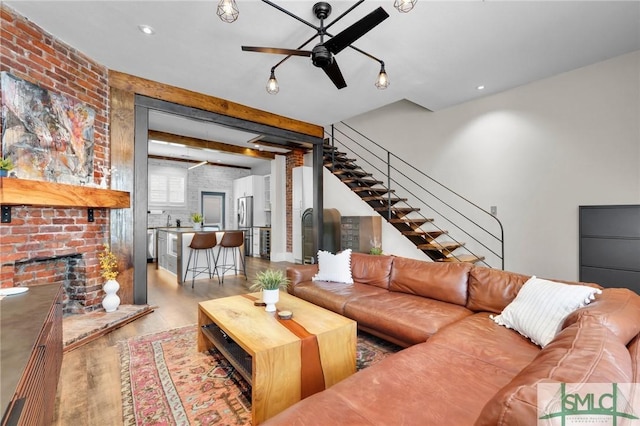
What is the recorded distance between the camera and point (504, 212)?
4215mm

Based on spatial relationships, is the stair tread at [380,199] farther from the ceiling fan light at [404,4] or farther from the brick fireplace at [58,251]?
the brick fireplace at [58,251]

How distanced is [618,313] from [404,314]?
1266mm

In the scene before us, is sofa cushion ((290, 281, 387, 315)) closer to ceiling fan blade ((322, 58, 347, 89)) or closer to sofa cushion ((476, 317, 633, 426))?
sofa cushion ((476, 317, 633, 426))

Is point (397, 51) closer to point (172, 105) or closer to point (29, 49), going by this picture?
point (172, 105)

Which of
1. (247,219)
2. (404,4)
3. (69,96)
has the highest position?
(404,4)

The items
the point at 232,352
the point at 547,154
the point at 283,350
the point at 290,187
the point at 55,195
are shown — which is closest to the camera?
the point at 283,350

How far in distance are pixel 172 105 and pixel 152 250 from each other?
4.58m

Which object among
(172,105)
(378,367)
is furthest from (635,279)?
(172,105)

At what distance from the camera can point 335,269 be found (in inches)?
132

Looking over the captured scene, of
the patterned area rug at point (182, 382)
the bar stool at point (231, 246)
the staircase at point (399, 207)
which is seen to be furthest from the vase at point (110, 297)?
the staircase at point (399, 207)

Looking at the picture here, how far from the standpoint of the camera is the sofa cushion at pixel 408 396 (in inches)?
42.1

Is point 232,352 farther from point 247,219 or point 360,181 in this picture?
point 247,219

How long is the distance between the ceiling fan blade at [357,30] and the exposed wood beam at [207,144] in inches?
188

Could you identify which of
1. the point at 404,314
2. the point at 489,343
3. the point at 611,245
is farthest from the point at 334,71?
the point at 611,245
